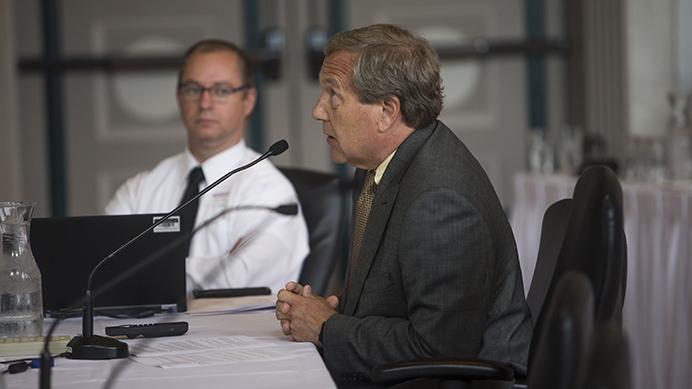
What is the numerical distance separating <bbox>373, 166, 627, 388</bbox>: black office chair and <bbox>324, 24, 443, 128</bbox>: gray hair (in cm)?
37

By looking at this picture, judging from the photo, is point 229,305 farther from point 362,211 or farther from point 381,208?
point 381,208

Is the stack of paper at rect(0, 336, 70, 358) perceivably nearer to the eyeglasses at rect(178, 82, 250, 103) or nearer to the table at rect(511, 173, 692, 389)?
the eyeglasses at rect(178, 82, 250, 103)

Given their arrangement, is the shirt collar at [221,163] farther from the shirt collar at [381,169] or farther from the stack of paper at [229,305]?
the shirt collar at [381,169]

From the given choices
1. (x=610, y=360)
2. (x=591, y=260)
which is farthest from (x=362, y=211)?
(x=610, y=360)

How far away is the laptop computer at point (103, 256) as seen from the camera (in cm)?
247

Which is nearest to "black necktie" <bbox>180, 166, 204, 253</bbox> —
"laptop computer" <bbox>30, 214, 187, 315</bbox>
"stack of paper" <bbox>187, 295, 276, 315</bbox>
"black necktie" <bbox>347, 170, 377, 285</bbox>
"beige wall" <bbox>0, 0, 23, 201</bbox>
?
"stack of paper" <bbox>187, 295, 276, 315</bbox>

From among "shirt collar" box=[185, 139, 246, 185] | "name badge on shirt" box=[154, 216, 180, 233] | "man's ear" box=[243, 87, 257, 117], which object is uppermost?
"man's ear" box=[243, 87, 257, 117]

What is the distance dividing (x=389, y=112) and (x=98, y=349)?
2.36 feet

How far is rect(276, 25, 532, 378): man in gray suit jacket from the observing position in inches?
81.1

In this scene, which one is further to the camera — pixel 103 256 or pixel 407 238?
pixel 103 256

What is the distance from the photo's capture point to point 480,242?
6.81 ft

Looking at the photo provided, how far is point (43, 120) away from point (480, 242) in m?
5.14

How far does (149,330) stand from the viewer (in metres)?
2.26

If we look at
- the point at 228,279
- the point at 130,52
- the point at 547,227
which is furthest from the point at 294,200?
the point at 130,52
